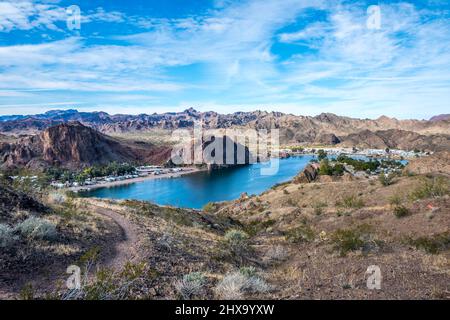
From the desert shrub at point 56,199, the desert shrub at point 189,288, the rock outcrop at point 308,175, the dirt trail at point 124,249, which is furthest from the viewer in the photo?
the rock outcrop at point 308,175

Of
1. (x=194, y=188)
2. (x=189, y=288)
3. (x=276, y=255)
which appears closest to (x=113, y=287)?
(x=189, y=288)

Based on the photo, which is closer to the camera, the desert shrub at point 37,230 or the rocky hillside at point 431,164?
the desert shrub at point 37,230

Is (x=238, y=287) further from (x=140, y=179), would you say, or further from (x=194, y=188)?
(x=140, y=179)

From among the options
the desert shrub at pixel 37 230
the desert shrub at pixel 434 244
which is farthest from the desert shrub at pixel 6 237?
the desert shrub at pixel 434 244

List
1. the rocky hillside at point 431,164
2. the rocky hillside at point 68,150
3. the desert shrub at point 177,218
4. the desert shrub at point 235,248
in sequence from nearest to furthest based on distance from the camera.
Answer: the desert shrub at point 235,248 → the desert shrub at point 177,218 → the rocky hillside at point 431,164 → the rocky hillside at point 68,150

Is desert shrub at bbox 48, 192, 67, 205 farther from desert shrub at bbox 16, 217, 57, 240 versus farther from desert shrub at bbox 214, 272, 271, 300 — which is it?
desert shrub at bbox 214, 272, 271, 300

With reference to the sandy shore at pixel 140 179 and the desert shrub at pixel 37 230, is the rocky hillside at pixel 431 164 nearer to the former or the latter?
the desert shrub at pixel 37 230
